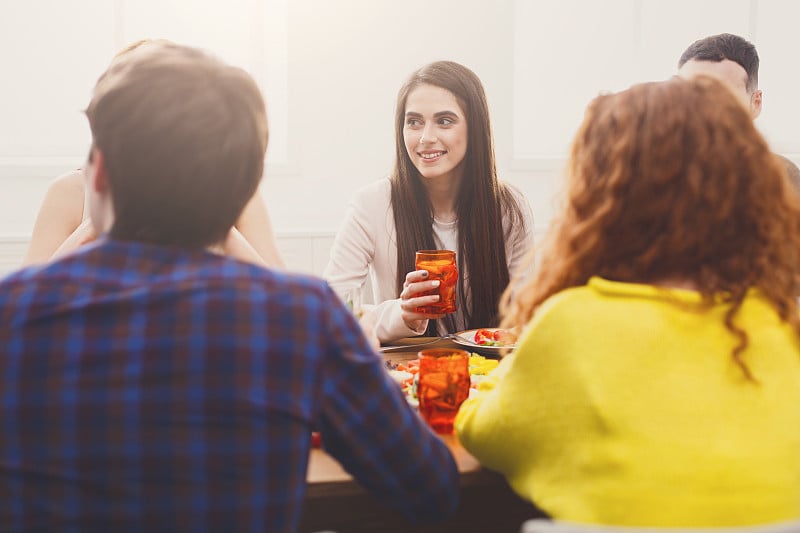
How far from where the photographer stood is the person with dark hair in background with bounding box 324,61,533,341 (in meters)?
2.32

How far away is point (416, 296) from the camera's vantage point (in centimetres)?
171

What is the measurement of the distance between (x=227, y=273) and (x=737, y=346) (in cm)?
61

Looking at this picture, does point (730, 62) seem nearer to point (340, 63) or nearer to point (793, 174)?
point (793, 174)

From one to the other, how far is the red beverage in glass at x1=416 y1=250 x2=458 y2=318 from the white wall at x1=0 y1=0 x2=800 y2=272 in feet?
7.76

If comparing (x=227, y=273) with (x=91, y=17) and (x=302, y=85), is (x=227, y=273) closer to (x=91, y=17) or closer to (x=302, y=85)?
(x=302, y=85)

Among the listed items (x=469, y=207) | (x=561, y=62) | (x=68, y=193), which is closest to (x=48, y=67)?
(x=68, y=193)

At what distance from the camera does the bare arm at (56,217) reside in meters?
2.09

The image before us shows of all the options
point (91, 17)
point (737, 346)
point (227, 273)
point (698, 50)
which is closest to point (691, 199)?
point (737, 346)

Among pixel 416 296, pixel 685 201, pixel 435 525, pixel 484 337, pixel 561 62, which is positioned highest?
pixel 561 62

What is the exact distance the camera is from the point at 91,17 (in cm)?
373

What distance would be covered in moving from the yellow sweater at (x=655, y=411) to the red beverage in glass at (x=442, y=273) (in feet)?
2.22

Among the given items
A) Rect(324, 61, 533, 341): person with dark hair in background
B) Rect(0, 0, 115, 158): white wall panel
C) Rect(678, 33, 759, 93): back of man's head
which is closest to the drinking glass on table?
Rect(324, 61, 533, 341): person with dark hair in background

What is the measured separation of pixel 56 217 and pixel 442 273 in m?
1.17

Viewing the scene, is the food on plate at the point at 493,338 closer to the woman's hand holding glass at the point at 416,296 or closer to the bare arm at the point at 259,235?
the woman's hand holding glass at the point at 416,296
